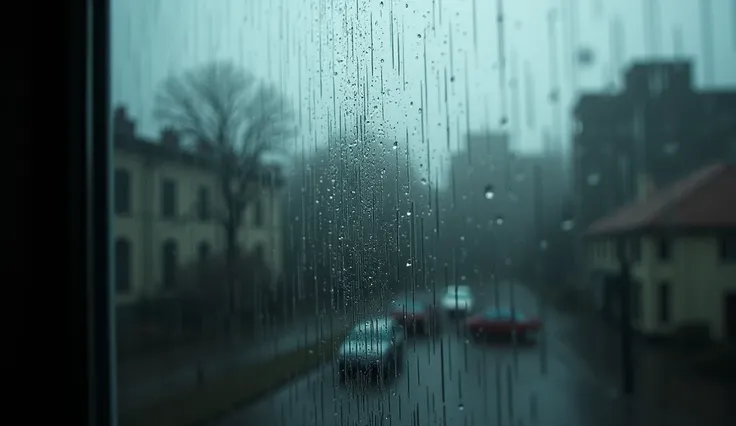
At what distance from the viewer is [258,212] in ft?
5.63

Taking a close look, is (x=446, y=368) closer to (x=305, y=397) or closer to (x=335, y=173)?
(x=305, y=397)

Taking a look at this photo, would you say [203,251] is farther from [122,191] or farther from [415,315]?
[415,315]

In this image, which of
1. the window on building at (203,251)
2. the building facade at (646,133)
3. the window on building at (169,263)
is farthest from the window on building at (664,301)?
the window on building at (169,263)

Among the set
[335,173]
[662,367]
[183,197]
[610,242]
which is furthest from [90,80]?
[662,367]

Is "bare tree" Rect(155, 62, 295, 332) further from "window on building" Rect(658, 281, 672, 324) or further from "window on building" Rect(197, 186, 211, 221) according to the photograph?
"window on building" Rect(658, 281, 672, 324)

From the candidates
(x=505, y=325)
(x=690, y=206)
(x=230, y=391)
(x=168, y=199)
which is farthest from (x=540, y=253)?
(x=168, y=199)

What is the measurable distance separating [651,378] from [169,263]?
1.27m

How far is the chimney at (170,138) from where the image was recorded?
74.4 inches

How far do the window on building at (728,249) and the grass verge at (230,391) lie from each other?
2.38ft

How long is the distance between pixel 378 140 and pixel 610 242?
1.59ft

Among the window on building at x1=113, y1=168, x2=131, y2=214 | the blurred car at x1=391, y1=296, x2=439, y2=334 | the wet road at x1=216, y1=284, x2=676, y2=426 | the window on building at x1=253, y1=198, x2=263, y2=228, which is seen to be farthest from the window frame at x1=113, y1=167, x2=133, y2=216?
the blurred car at x1=391, y1=296, x2=439, y2=334

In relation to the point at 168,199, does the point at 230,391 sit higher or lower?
lower

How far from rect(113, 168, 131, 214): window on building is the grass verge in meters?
0.53

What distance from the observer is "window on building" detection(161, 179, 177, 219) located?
188 cm
